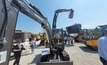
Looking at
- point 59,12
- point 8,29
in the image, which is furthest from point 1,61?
point 59,12

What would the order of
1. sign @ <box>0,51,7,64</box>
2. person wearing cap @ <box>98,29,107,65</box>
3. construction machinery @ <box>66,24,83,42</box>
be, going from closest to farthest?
1. sign @ <box>0,51,7,64</box>
2. person wearing cap @ <box>98,29,107,65</box>
3. construction machinery @ <box>66,24,83,42</box>

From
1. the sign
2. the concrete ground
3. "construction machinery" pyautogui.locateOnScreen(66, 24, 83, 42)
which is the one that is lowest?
the concrete ground

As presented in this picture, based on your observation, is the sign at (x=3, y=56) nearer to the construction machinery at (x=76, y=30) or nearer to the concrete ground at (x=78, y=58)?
the concrete ground at (x=78, y=58)

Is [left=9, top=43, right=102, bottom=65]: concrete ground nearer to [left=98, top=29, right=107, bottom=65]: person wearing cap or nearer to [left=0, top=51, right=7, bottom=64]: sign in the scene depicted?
[left=98, top=29, right=107, bottom=65]: person wearing cap

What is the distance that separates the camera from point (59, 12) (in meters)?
13.5

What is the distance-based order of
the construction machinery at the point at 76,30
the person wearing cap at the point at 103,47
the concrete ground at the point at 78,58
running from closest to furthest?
1. the person wearing cap at the point at 103,47
2. the concrete ground at the point at 78,58
3. the construction machinery at the point at 76,30

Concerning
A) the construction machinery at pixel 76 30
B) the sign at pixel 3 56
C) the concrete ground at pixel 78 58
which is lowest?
the concrete ground at pixel 78 58

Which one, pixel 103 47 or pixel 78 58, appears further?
pixel 78 58

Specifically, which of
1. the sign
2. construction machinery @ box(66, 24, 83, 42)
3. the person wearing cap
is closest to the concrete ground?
the person wearing cap

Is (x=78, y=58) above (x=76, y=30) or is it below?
below

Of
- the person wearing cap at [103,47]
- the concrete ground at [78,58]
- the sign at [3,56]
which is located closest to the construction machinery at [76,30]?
the concrete ground at [78,58]

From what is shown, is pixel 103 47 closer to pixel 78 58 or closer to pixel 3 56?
pixel 3 56

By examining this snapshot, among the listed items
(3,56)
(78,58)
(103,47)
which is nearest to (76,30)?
(78,58)

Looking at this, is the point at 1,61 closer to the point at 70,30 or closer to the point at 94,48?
the point at 94,48
